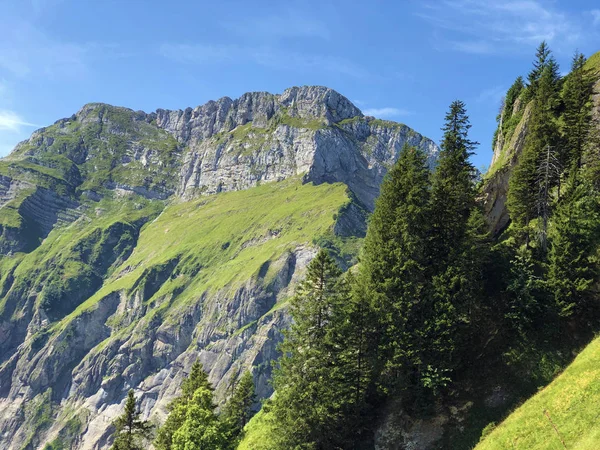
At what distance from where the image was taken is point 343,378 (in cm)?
3675

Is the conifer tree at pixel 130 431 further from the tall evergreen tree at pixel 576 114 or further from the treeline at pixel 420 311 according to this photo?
the tall evergreen tree at pixel 576 114

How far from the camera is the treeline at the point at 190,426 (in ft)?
142

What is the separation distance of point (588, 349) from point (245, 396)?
47472 mm

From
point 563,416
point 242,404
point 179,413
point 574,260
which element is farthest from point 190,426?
point 574,260

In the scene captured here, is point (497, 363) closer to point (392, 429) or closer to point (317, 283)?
point (392, 429)

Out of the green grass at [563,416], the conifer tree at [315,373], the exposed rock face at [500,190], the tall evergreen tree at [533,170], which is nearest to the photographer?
the green grass at [563,416]

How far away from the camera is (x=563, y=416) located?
95.9ft

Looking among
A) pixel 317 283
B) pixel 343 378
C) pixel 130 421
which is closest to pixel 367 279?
pixel 317 283

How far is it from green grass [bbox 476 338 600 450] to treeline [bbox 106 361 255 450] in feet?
81.3

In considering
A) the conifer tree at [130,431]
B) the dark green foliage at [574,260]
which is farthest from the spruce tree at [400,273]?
the conifer tree at [130,431]

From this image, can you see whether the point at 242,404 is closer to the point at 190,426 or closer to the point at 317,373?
the point at 190,426

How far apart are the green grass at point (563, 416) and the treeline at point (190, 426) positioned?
24788 millimetres

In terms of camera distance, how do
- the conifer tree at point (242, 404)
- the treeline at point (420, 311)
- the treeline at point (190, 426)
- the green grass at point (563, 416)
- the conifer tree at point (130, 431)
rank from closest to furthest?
the green grass at point (563, 416)
the treeline at point (420, 311)
the treeline at point (190, 426)
the conifer tree at point (130, 431)
the conifer tree at point (242, 404)

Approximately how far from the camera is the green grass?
2722cm
